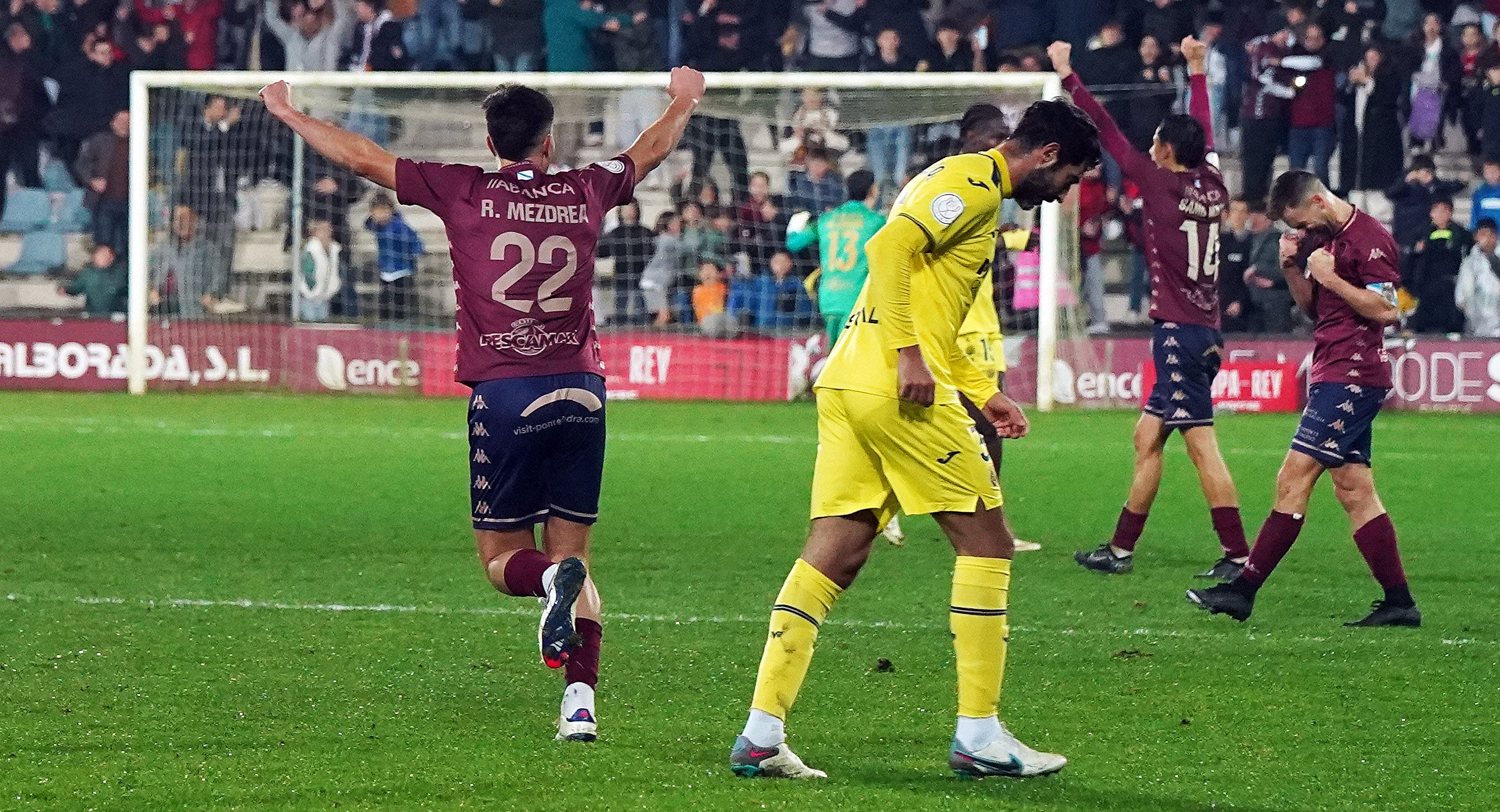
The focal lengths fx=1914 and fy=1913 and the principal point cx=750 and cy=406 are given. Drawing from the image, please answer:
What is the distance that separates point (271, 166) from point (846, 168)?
6681 mm

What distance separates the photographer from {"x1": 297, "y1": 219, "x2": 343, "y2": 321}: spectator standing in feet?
68.4

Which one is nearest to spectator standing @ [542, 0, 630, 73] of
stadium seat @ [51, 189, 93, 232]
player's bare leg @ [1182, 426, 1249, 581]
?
stadium seat @ [51, 189, 93, 232]

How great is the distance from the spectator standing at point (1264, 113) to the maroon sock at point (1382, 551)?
43.5 ft

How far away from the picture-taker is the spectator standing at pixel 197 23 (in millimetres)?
23406

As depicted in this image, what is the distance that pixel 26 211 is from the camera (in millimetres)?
23516

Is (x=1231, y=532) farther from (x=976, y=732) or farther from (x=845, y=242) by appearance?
(x=976, y=732)

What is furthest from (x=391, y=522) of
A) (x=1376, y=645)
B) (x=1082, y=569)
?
(x=1376, y=645)

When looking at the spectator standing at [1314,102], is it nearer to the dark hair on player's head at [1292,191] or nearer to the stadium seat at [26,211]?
the dark hair on player's head at [1292,191]

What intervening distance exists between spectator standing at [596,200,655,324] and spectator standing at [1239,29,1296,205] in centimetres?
657

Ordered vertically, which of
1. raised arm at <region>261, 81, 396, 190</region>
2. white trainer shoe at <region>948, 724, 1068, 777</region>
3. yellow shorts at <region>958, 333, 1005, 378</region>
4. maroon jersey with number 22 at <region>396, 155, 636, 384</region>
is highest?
raised arm at <region>261, 81, 396, 190</region>

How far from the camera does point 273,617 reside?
7.75 meters

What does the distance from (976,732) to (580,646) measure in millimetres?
1152

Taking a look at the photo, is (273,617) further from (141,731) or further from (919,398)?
(919,398)

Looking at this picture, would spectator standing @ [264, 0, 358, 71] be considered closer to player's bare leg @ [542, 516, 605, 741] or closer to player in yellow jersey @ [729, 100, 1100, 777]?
player's bare leg @ [542, 516, 605, 741]
